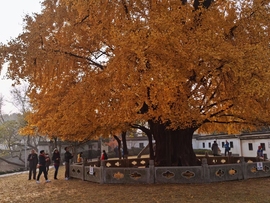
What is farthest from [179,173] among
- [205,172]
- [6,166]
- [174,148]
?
[6,166]

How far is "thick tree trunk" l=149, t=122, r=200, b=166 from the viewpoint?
585 inches

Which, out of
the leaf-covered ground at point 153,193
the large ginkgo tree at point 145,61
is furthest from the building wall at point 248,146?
the leaf-covered ground at point 153,193

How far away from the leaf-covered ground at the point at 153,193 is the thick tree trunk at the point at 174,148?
8.82 feet

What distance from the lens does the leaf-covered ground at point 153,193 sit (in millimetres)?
9594

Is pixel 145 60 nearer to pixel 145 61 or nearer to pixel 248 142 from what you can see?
pixel 145 61

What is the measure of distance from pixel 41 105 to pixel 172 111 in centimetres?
710

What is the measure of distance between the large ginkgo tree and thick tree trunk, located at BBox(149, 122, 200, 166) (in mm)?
184

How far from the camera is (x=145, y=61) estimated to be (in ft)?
32.2

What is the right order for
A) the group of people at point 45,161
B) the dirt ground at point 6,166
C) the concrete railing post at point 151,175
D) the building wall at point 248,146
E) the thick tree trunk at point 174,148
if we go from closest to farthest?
the concrete railing post at point 151,175 → the thick tree trunk at point 174,148 → the group of people at point 45,161 → the building wall at point 248,146 → the dirt ground at point 6,166

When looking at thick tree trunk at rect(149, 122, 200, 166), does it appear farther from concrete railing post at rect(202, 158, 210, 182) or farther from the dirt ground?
the dirt ground

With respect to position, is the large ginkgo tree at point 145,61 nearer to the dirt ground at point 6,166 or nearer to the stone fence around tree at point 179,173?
the stone fence around tree at point 179,173

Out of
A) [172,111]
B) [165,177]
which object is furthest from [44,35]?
[165,177]

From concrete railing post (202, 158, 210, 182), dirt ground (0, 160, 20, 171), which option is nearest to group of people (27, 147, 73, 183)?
concrete railing post (202, 158, 210, 182)

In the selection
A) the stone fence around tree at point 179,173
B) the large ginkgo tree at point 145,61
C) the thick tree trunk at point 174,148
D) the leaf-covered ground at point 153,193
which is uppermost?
the large ginkgo tree at point 145,61
